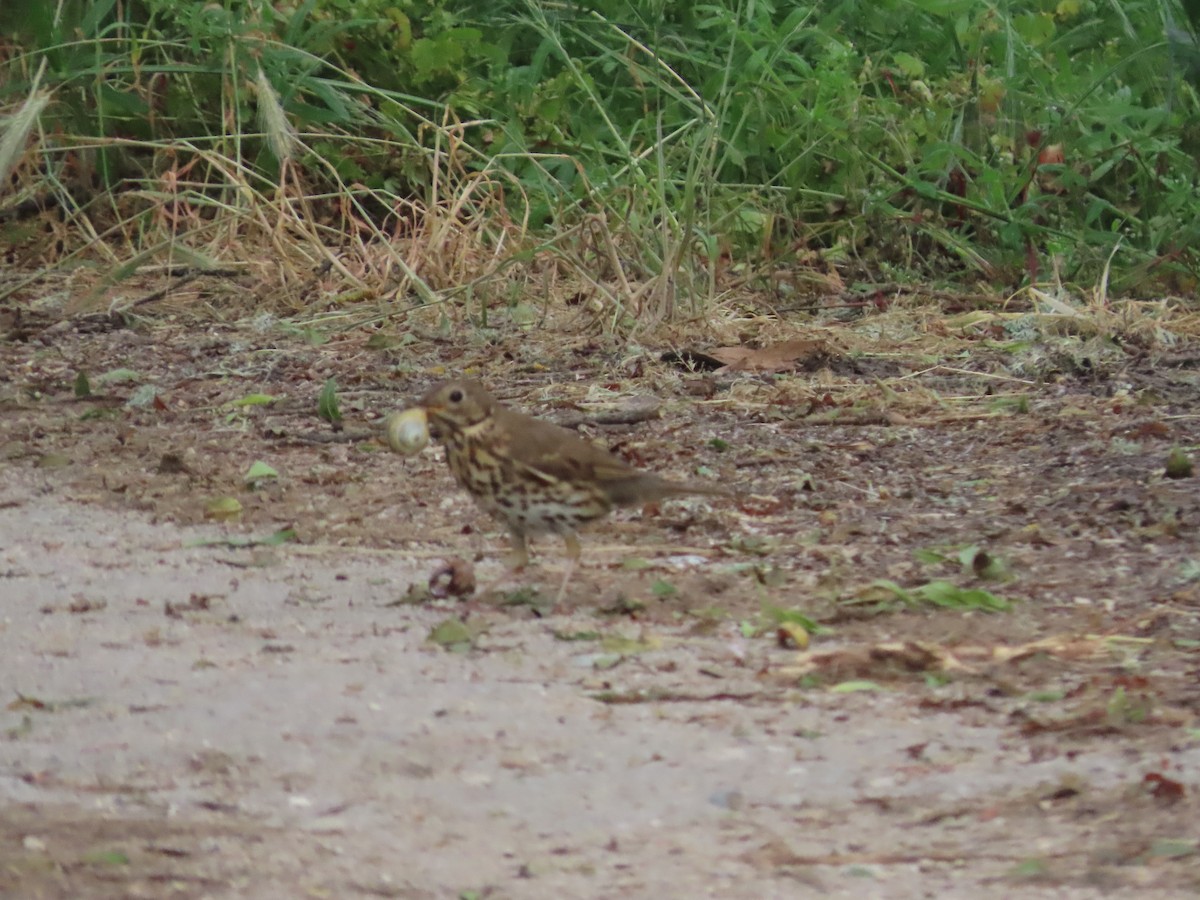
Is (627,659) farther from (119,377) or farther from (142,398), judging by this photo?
(119,377)

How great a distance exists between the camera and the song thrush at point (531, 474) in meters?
4.21

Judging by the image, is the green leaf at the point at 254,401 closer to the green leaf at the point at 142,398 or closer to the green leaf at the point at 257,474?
the green leaf at the point at 142,398

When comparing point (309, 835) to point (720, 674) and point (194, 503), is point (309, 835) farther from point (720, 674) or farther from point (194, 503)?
point (194, 503)

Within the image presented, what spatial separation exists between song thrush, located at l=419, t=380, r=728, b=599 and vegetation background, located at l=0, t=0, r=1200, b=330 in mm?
3345

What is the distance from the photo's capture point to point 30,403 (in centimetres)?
665

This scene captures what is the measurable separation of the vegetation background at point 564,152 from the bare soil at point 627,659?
1.90 m

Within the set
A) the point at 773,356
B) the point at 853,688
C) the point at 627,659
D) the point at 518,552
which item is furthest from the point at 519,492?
the point at 773,356

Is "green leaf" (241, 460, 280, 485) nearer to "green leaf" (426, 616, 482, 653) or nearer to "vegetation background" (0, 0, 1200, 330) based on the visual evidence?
"green leaf" (426, 616, 482, 653)

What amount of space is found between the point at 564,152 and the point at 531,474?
5.37 meters

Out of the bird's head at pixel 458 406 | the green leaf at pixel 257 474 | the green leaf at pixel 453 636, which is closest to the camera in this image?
the green leaf at pixel 453 636

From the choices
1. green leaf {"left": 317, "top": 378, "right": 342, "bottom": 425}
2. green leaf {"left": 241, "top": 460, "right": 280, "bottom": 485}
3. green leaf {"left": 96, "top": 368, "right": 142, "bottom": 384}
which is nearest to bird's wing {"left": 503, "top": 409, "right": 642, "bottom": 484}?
green leaf {"left": 241, "top": 460, "right": 280, "bottom": 485}

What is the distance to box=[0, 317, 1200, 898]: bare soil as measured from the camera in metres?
2.67

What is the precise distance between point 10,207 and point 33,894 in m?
7.49

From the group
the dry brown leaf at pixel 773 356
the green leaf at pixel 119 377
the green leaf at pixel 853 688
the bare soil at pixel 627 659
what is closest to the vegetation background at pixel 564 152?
the dry brown leaf at pixel 773 356
